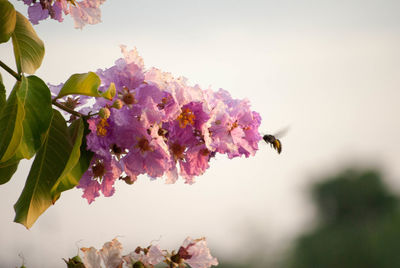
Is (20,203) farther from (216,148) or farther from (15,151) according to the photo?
(216,148)

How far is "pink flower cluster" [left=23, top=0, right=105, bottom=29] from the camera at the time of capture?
192cm

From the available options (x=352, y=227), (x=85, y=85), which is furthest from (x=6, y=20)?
(x=352, y=227)

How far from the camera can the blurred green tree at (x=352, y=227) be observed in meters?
34.8

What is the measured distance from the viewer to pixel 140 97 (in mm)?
1680

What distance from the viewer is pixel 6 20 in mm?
1609

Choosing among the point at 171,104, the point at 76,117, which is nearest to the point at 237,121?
the point at 171,104

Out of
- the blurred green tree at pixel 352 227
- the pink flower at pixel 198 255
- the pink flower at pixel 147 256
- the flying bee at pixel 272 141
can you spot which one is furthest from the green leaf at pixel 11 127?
the blurred green tree at pixel 352 227

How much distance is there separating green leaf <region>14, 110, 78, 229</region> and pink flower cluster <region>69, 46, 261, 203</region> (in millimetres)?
70

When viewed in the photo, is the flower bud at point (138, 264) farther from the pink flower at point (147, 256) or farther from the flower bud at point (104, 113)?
the flower bud at point (104, 113)

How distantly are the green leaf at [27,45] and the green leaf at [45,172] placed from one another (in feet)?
0.46

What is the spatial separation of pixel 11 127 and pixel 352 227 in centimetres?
3932

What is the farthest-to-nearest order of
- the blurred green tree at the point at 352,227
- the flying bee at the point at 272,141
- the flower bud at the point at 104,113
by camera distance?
1. the blurred green tree at the point at 352,227
2. the flying bee at the point at 272,141
3. the flower bud at the point at 104,113

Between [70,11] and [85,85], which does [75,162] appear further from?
[70,11]

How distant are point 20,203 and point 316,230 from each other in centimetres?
3775
